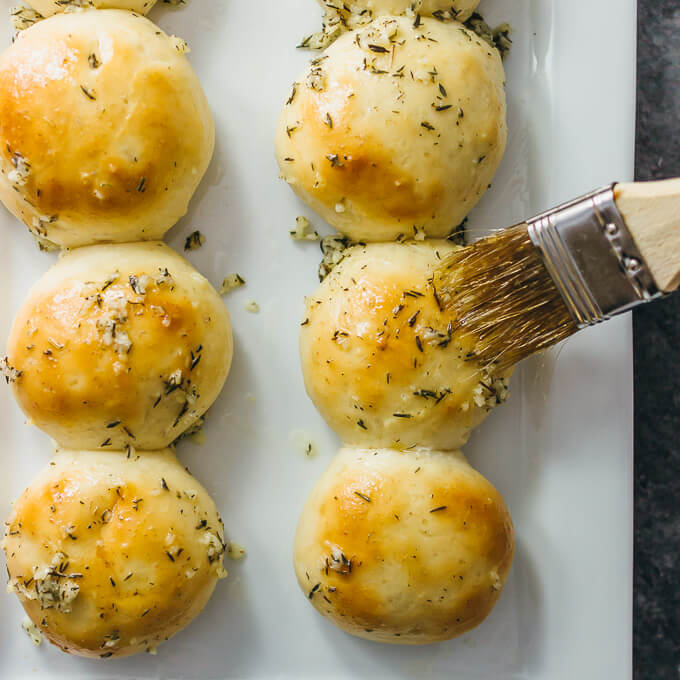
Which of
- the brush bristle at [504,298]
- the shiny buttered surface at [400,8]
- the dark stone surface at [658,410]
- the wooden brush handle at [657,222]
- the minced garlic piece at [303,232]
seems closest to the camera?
the wooden brush handle at [657,222]

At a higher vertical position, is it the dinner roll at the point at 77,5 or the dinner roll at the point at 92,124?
the dinner roll at the point at 77,5

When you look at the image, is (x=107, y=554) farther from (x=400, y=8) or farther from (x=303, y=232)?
(x=400, y=8)

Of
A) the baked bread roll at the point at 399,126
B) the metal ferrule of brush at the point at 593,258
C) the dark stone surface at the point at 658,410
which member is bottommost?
the dark stone surface at the point at 658,410

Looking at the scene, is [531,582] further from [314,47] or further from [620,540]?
[314,47]

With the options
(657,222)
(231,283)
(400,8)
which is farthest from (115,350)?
(657,222)

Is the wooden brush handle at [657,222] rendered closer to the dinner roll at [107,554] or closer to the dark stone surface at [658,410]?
the dark stone surface at [658,410]

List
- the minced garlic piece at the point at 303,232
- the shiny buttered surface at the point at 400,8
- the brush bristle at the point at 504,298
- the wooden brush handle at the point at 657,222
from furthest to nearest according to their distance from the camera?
the minced garlic piece at the point at 303,232 → the shiny buttered surface at the point at 400,8 → the brush bristle at the point at 504,298 → the wooden brush handle at the point at 657,222

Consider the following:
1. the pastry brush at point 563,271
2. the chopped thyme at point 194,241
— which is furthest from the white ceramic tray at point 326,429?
the pastry brush at point 563,271
